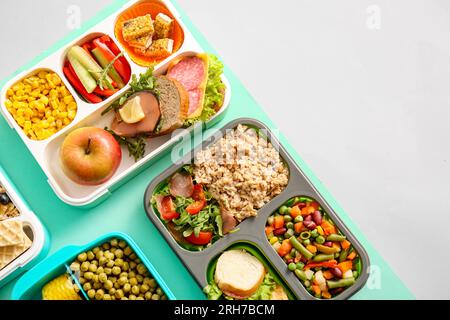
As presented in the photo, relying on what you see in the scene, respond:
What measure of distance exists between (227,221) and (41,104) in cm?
141

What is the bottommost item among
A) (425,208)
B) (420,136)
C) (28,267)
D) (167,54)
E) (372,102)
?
(425,208)

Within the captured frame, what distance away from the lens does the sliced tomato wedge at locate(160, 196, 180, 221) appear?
338cm

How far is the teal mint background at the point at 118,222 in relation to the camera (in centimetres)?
363

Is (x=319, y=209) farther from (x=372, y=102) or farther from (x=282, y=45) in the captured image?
(x=282, y=45)

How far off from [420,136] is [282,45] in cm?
118

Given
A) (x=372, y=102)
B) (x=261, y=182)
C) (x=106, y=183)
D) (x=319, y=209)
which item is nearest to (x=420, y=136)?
(x=372, y=102)

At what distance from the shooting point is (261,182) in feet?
11.1

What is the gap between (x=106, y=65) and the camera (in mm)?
3654

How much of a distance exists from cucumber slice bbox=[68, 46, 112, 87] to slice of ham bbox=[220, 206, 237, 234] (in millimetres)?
1137

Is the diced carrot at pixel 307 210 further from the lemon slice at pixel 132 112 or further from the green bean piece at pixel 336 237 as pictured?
the lemon slice at pixel 132 112

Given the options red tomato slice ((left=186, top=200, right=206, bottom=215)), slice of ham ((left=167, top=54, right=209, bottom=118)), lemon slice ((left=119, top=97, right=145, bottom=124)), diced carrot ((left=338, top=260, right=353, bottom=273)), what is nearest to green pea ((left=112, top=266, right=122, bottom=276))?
red tomato slice ((left=186, top=200, right=206, bottom=215))

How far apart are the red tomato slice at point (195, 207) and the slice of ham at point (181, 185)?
0.08 m

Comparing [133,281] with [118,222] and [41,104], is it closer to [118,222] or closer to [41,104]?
[118,222]

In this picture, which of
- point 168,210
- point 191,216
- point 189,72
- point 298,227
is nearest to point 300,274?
point 298,227
